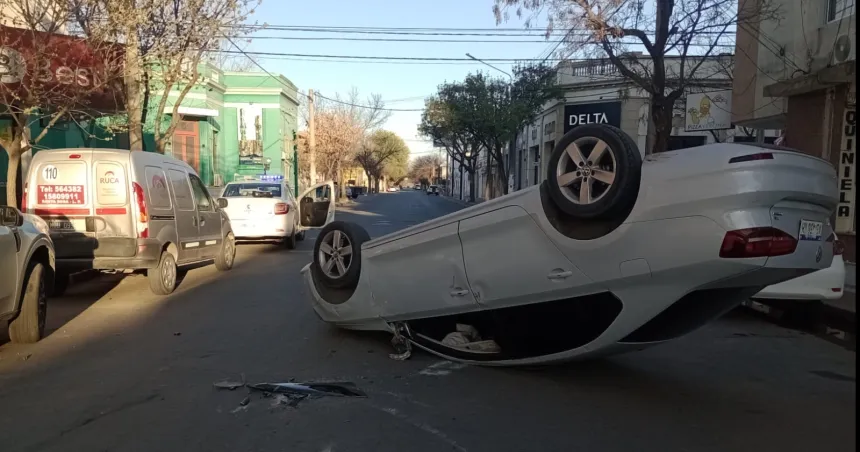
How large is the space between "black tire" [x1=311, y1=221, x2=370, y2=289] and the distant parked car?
272 cm

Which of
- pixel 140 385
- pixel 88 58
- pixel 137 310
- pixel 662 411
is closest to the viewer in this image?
pixel 662 411

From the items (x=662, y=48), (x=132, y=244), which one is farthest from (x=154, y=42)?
(x=662, y=48)

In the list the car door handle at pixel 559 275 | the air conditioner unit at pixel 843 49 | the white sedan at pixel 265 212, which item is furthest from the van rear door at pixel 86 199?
the air conditioner unit at pixel 843 49

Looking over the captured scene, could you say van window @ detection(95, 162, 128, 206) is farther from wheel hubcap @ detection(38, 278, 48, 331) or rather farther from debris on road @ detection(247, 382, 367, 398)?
debris on road @ detection(247, 382, 367, 398)

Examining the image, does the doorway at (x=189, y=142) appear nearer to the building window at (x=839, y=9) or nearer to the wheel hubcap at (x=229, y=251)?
the wheel hubcap at (x=229, y=251)

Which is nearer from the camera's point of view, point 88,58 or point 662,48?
point 88,58

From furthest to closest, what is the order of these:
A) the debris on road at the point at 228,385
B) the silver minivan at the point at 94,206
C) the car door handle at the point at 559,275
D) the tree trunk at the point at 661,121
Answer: the tree trunk at the point at 661,121 < the silver minivan at the point at 94,206 < the debris on road at the point at 228,385 < the car door handle at the point at 559,275

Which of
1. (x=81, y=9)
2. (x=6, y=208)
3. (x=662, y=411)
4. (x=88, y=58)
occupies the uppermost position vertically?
(x=81, y=9)

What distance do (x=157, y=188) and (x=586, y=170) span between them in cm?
698

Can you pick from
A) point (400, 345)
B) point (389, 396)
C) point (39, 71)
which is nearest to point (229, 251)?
point (39, 71)

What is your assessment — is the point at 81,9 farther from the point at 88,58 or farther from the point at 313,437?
the point at 313,437

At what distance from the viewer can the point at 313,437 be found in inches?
162

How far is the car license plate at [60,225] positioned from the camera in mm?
8617

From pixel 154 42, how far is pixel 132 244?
782 cm
